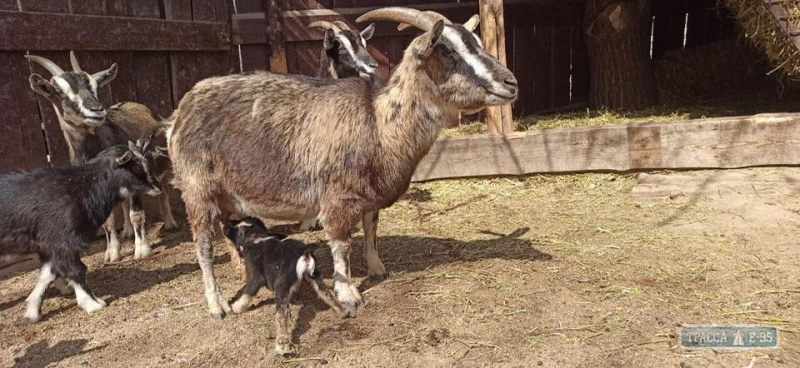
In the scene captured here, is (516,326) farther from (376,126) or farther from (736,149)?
(736,149)

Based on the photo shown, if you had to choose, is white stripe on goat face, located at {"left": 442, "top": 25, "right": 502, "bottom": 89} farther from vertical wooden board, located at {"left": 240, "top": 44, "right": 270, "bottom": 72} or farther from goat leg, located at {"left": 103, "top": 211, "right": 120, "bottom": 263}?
vertical wooden board, located at {"left": 240, "top": 44, "right": 270, "bottom": 72}

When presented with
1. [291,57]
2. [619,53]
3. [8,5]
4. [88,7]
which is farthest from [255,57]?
[619,53]

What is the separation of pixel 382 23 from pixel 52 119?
4.94m

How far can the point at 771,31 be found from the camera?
701cm

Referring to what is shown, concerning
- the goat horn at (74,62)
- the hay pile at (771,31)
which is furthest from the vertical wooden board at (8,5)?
the hay pile at (771,31)

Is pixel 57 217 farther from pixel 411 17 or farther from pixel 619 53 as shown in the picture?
pixel 619 53

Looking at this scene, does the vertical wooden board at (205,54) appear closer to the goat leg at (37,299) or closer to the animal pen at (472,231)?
the animal pen at (472,231)

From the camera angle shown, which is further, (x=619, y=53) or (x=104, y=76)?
(x=619, y=53)

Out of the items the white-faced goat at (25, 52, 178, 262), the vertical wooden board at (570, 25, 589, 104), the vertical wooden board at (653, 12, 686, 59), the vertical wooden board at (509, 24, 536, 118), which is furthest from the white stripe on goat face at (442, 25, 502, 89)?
the vertical wooden board at (653, 12, 686, 59)

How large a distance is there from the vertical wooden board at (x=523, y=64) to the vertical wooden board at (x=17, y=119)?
7250mm

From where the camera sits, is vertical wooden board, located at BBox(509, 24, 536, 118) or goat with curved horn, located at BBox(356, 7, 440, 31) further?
vertical wooden board, located at BBox(509, 24, 536, 118)

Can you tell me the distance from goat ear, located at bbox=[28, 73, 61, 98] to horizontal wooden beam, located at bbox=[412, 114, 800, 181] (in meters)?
4.27

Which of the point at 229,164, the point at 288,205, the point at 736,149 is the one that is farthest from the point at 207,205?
the point at 736,149

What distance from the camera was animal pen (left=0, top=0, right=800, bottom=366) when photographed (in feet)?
11.8
